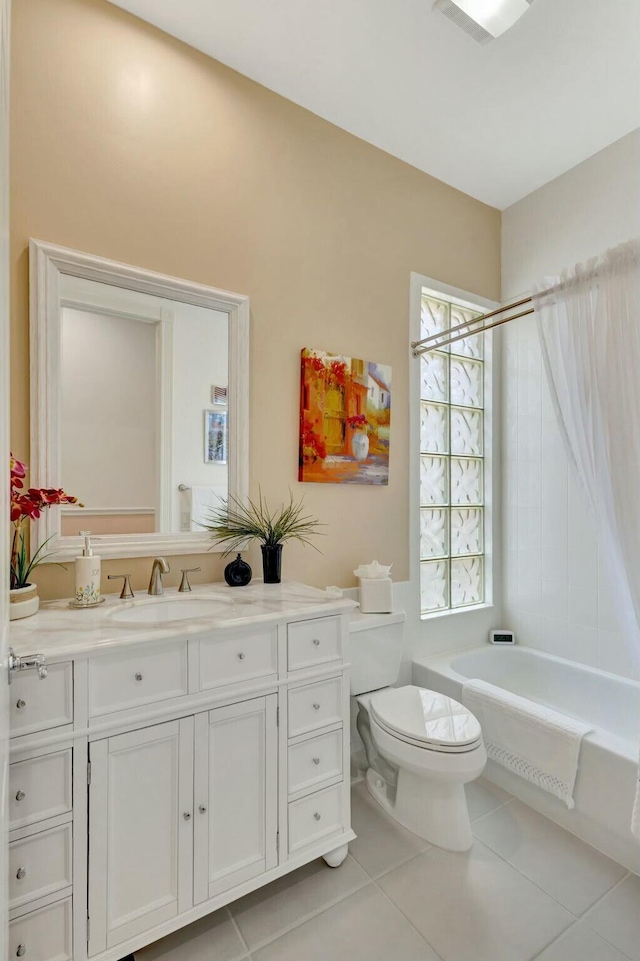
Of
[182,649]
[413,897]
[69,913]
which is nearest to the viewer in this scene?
[69,913]

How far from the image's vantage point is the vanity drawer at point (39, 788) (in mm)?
1063

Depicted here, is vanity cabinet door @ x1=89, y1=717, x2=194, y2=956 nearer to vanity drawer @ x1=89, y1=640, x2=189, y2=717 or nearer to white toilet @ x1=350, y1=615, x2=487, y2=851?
vanity drawer @ x1=89, y1=640, x2=189, y2=717

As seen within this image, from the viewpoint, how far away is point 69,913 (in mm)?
1135

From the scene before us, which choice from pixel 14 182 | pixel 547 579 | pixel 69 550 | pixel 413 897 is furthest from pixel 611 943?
pixel 14 182

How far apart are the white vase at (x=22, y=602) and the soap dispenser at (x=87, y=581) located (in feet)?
0.38

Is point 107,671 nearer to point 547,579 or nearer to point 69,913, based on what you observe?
point 69,913

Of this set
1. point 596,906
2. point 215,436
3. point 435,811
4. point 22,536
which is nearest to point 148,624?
point 22,536

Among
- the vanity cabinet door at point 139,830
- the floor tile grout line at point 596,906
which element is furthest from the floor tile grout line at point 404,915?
the vanity cabinet door at point 139,830

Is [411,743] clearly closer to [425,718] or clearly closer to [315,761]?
[425,718]

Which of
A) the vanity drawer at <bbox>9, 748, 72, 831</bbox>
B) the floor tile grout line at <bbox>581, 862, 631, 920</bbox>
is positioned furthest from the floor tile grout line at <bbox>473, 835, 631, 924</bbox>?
the vanity drawer at <bbox>9, 748, 72, 831</bbox>

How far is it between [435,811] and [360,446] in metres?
1.48

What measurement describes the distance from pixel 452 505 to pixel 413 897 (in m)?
1.76

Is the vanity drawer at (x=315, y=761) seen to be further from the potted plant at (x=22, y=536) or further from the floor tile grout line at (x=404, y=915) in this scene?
the potted plant at (x=22, y=536)

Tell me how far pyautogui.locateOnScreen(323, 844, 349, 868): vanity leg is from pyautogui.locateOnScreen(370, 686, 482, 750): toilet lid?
40 cm
